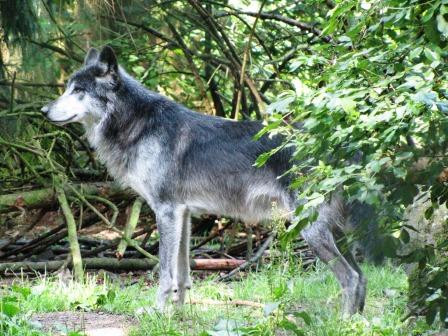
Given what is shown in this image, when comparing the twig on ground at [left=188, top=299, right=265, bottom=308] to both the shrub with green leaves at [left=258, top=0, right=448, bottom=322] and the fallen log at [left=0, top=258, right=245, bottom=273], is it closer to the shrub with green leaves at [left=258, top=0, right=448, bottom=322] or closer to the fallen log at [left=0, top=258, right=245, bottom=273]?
the fallen log at [left=0, top=258, right=245, bottom=273]

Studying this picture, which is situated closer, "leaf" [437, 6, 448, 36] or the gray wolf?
"leaf" [437, 6, 448, 36]

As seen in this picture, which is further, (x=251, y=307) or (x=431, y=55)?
(x=251, y=307)

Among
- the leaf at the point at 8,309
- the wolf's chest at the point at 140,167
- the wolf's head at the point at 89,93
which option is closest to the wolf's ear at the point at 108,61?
the wolf's head at the point at 89,93

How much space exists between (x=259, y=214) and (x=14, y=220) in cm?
416

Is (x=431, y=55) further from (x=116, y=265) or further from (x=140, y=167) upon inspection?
(x=116, y=265)

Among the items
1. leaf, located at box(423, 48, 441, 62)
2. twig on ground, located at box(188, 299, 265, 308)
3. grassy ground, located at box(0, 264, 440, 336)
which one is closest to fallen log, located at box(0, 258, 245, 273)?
grassy ground, located at box(0, 264, 440, 336)

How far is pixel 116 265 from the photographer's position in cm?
830

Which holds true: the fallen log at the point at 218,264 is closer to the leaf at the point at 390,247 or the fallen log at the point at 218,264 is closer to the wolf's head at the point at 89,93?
the wolf's head at the point at 89,93

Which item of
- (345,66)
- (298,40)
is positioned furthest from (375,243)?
(298,40)

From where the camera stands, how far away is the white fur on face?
7070 mm

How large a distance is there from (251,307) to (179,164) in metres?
1.61

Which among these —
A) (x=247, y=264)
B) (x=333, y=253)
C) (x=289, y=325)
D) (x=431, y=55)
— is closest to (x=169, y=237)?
(x=333, y=253)

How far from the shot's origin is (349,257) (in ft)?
21.5

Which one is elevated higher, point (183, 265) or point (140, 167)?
point (140, 167)
